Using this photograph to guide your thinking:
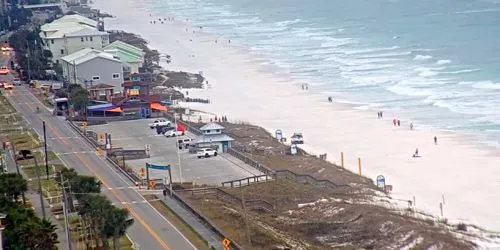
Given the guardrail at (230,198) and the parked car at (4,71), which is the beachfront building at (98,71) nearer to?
the parked car at (4,71)

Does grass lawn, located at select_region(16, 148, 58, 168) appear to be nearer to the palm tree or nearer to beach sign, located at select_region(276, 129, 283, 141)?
beach sign, located at select_region(276, 129, 283, 141)

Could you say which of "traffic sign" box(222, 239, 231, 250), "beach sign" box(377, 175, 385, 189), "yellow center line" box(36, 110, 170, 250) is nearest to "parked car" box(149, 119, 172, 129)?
"yellow center line" box(36, 110, 170, 250)

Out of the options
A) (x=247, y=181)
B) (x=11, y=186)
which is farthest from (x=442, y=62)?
(x=11, y=186)

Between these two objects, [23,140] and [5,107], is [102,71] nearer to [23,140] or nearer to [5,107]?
[5,107]

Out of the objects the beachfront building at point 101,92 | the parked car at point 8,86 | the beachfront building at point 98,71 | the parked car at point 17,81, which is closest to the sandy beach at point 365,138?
the beachfront building at point 101,92

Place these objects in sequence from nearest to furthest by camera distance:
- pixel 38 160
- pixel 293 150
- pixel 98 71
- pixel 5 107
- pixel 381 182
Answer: pixel 381 182 → pixel 38 160 → pixel 293 150 → pixel 5 107 → pixel 98 71

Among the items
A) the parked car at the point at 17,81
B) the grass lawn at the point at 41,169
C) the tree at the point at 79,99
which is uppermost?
the parked car at the point at 17,81

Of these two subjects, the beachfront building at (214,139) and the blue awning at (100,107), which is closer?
the beachfront building at (214,139)

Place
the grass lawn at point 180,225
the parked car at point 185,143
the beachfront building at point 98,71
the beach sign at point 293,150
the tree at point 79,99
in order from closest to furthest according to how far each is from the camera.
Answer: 1. the grass lawn at point 180,225
2. the parked car at point 185,143
3. the beach sign at point 293,150
4. the tree at point 79,99
5. the beachfront building at point 98,71
